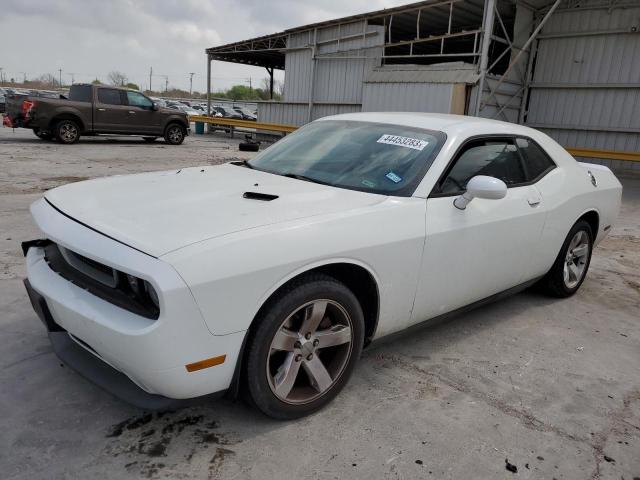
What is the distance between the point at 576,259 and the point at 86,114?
14.6 metres

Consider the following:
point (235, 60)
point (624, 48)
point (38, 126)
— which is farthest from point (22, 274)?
point (235, 60)

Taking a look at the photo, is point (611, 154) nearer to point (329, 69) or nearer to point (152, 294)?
point (329, 69)

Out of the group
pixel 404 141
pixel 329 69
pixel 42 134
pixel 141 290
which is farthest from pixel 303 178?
pixel 329 69

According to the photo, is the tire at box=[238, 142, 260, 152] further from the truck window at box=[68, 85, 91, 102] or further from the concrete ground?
the truck window at box=[68, 85, 91, 102]

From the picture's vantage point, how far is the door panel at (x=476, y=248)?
2.93 metres

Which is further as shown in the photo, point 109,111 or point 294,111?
point 294,111

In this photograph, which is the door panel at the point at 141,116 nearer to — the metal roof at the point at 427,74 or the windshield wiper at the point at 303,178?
the metal roof at the point at 427,74

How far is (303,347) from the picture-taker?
8.05ft

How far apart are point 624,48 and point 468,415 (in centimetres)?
1503

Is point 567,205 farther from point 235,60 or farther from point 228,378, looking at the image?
point 235,60

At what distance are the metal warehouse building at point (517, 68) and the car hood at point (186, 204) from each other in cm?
1181

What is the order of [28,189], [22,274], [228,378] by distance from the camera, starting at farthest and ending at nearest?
[28,189] < [22,274] < [228,378]

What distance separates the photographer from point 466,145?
10.8ft

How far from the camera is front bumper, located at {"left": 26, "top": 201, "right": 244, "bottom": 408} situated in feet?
6.46
